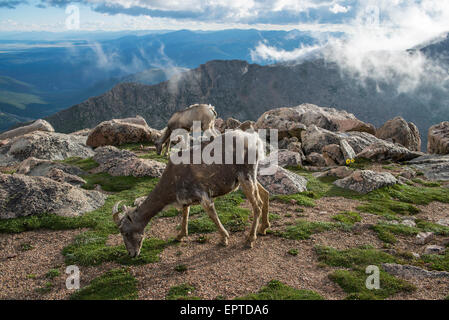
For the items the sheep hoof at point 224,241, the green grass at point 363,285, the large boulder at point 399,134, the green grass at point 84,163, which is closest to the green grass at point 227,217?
the sheep hoof at point 224,241

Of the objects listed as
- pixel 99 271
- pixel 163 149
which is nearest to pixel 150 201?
pixel 99 271

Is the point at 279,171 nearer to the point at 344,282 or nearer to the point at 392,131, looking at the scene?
the point at 344,282

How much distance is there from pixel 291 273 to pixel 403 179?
1683cm

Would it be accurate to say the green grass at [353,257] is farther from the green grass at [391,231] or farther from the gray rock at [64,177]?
the gray rock at [64,177]

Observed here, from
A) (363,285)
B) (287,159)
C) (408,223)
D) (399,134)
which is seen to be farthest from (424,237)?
(399,134)

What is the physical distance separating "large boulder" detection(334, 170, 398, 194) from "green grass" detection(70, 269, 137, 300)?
15916 mm

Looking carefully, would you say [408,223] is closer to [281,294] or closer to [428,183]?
[428,183]

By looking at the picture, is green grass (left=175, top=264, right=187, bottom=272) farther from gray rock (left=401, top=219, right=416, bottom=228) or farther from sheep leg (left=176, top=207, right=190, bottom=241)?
gray rock (left=401, top=219, right=416, bottom=228)

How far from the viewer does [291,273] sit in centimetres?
1130

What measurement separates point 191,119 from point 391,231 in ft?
59.1

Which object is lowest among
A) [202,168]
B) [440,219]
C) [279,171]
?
[440,219]

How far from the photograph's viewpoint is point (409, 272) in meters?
11.2

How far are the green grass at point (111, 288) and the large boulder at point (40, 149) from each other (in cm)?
2148
